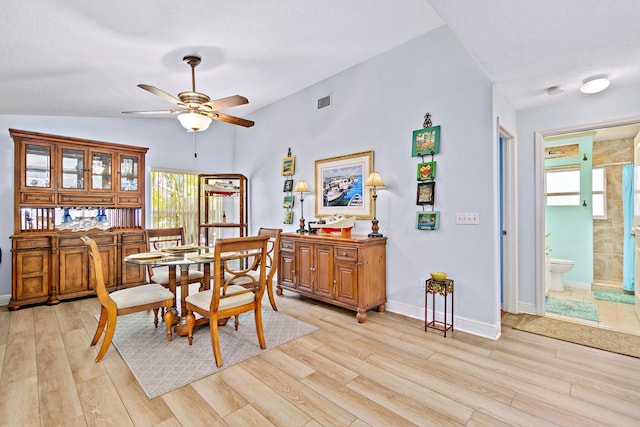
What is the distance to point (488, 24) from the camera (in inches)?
75.7

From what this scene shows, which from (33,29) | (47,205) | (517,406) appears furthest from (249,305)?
(47,205)

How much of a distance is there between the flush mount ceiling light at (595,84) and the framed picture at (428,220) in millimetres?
1683

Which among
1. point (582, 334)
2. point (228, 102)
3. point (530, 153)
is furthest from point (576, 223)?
point (228, 102)

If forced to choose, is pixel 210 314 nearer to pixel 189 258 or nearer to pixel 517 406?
pixel 189 258

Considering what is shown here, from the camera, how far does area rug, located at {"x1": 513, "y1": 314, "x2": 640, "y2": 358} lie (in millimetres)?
2590

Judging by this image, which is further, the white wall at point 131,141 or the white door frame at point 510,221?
the white wall at point 131,141

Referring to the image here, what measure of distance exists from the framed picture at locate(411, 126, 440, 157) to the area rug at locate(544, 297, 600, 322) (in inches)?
94.1

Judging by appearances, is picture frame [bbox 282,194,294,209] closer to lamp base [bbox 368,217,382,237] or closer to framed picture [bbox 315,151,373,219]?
framed picture [bbox 315,151,373,219]

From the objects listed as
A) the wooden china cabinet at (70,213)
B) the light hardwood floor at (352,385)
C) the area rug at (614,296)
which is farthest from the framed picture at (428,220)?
the wooden china cabinet at (70,213)

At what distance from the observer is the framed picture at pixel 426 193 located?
3176mm

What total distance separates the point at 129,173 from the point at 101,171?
1.14 ft

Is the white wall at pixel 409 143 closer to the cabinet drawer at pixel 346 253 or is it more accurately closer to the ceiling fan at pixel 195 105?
the cabinet drawer at pixel 346 253

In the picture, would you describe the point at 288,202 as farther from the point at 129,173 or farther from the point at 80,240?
the point at 80,240

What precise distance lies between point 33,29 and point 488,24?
304cm
